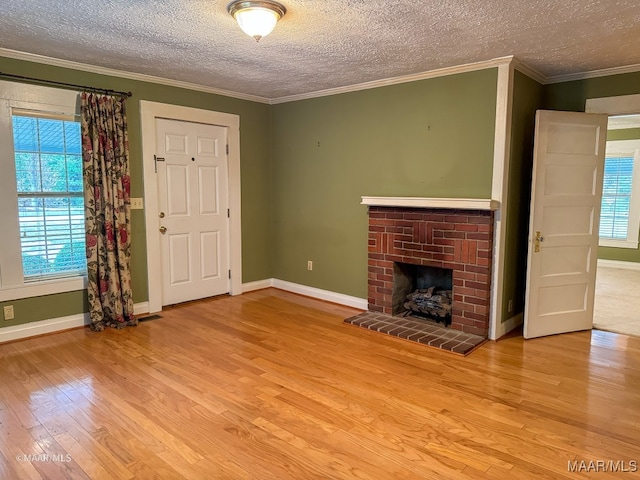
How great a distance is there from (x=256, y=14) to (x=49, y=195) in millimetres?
2610

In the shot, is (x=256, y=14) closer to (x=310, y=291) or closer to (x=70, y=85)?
(x=70, y=85)

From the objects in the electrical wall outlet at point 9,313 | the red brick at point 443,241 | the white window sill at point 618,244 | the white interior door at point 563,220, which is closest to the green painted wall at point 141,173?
the electrical wall outlet at point 9,313

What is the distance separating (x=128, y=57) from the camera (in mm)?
3668

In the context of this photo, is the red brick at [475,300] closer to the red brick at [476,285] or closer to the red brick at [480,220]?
the red brick at [476,285]

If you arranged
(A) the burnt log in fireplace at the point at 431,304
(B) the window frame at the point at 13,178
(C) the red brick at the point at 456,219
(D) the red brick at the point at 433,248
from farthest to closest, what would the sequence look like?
(A) the burnt log in fireplace at the point at 431,304
(D) the red brick at the point at 433,248
(C) the red brick at the point at 456,219
(B) the window frame at the point at 13,178

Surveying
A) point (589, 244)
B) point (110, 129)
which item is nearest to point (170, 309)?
point (110, 129)

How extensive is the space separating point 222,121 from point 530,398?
162 inches

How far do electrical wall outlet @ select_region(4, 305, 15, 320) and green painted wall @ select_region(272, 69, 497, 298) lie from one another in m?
2.92

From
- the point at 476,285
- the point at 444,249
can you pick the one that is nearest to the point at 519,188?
the point at 444,249

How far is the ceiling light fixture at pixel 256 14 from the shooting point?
2.49 meters

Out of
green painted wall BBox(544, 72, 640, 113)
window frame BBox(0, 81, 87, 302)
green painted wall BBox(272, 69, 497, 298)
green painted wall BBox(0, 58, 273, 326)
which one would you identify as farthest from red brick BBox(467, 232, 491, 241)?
window frame BBox(0, 81, 87, 302)

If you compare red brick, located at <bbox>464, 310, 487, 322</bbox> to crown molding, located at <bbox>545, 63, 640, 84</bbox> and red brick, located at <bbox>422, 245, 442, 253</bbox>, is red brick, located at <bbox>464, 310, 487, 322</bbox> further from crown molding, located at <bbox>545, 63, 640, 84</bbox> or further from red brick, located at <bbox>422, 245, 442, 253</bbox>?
crown molding, located at <bbox>545, 63, 640, 84</bbox>

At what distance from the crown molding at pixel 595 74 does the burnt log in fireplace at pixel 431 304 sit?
2.27 metres

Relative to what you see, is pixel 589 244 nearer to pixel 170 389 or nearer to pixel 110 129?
pixel 170 389
